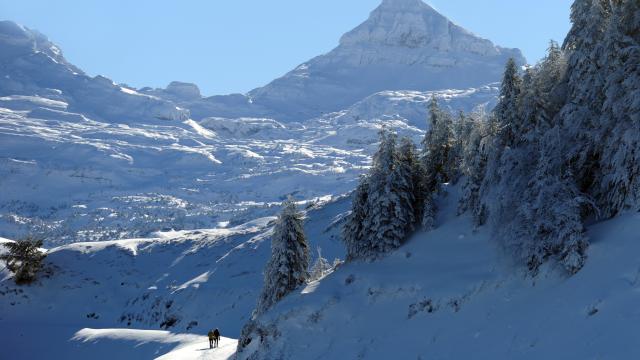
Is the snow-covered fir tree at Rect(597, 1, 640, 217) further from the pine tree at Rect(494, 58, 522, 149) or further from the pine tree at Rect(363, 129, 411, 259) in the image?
the pine tree at Rect(363, 129, 411, 259)

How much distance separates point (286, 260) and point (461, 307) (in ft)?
49.0

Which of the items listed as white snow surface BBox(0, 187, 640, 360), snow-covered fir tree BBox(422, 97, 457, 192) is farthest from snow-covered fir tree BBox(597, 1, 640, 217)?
snow-covered fir tree BBox(422, 97, 457, 192)

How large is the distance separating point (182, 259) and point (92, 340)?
104 feet

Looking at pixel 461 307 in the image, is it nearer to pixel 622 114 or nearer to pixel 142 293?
pixel 622 114

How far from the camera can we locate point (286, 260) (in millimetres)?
38312

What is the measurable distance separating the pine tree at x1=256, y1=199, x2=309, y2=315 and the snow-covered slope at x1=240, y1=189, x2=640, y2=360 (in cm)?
218

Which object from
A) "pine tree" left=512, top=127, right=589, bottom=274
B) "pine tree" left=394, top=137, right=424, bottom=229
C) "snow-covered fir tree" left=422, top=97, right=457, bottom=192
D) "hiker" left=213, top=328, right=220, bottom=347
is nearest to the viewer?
"pine tree" left=512, top=127, right=589, bottom=274

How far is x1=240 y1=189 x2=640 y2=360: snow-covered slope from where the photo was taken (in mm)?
19625

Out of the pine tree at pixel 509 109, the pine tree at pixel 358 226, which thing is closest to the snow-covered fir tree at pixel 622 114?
the pine tree at pixel 509 109

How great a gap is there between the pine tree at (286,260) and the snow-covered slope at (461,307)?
2183mm

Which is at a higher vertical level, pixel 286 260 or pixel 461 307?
pixel 286 260

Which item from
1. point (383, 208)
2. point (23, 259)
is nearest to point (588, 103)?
point (383, 208)

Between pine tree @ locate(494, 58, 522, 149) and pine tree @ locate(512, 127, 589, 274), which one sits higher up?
pine tree @ locate(494, 58, 522, 149)

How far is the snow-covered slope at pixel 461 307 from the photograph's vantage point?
19.6 m
